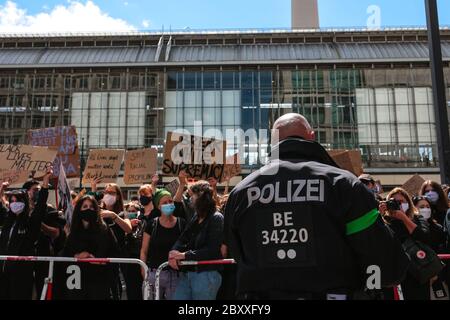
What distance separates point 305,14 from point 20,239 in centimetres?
6145

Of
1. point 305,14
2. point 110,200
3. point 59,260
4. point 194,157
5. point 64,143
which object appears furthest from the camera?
point 305,14

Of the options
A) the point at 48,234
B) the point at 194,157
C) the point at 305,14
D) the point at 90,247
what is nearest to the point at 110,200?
the point at 48,234

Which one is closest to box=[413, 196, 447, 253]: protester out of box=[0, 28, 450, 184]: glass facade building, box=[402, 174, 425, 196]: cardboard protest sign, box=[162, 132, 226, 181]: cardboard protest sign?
box=[402, 174, 425, 196]: cardboard protest sign

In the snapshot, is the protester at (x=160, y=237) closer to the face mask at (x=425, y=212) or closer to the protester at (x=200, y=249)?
the protester at (x=200, y=249)

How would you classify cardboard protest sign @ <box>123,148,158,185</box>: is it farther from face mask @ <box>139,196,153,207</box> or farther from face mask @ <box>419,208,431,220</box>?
face mask @ <box>419,208,431,220</box>

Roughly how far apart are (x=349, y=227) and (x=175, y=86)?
4888 centimetres

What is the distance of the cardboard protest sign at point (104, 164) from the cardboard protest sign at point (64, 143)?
1.05 feet

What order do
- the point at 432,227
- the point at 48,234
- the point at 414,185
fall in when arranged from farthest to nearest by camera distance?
the point at 414,185 → the point at 48,234 → the point at 432,227

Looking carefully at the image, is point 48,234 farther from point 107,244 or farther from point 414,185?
point 414,185

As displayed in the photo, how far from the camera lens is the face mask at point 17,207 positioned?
5.76 m

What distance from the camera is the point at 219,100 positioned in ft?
162

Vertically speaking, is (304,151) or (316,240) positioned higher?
(304,151)

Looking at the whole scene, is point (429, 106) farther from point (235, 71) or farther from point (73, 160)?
point (73, 160)
